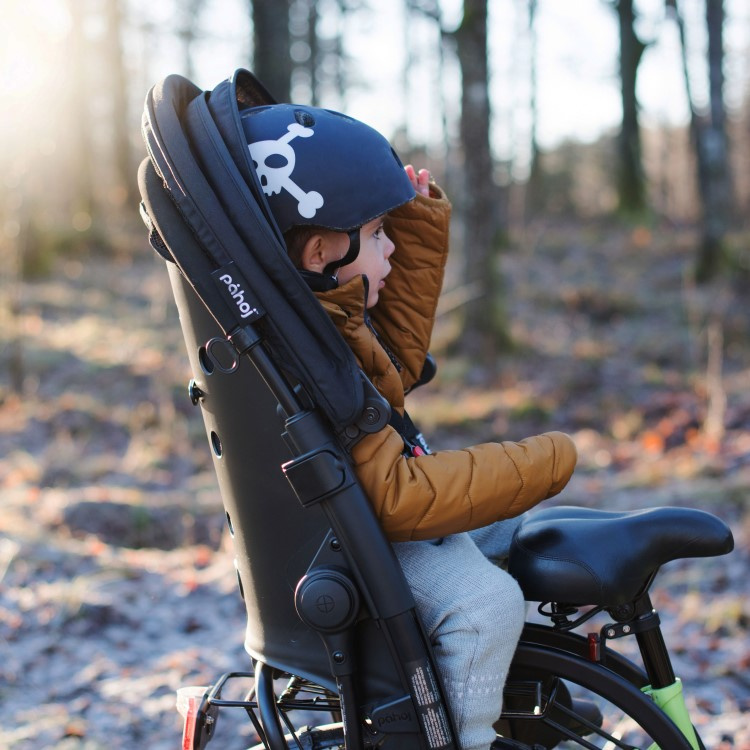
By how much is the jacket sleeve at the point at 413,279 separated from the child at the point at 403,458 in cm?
14

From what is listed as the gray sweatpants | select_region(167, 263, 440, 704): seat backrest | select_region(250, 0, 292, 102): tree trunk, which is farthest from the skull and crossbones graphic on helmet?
select_region(250, 0, 292, 102): tree trunk

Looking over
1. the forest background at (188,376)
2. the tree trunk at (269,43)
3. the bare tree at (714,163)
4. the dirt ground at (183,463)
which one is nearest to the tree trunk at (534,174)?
the forest background at (188,376)

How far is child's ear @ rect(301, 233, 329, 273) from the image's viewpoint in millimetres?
1968

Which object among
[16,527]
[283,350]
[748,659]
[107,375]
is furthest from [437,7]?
[283,350]

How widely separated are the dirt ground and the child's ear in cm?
213

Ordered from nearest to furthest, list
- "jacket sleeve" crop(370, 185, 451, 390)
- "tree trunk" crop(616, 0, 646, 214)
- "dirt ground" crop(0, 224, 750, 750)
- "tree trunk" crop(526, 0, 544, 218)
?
"jacket sleeve" crop(370, 185, 451, 390)
"dirt ground" crop(0, 224, 750, 750)
"tree trunk" crop(616, 0, 646, 214)
"tree trunk" crop(526, 0, 544, 218)

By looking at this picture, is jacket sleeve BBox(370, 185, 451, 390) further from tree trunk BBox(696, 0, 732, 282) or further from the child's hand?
tree trunk BBox(696, 0, 732, 282)

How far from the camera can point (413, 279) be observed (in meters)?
2.25

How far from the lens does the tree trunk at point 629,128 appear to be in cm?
1767

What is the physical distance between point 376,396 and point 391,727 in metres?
0.67

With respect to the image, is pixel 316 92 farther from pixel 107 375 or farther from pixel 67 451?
pixel 67 451

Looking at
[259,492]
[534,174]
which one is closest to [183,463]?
[259,492]

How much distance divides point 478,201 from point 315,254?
7334mm

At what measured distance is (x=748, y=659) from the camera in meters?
3.69
